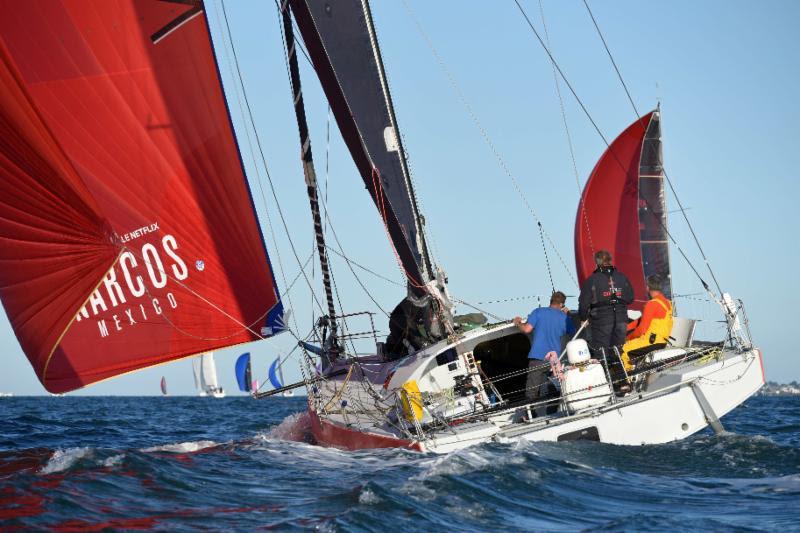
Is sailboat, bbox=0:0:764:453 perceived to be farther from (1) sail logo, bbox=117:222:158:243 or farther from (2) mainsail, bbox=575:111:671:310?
(2) mainsail, bbox=575:111:671:310

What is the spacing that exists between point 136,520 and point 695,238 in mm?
7920

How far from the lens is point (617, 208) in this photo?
2112 cm

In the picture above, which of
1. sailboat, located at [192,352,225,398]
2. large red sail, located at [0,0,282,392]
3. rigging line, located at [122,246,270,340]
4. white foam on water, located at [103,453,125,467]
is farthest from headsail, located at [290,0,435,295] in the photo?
sailboat, located at [192,352,225,398]

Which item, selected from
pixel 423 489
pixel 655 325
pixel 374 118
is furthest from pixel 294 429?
pixel 423 489

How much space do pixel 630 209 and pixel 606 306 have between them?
1024 cm

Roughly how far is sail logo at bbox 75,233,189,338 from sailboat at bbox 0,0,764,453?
18 mm

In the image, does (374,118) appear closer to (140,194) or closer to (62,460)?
(140,194)

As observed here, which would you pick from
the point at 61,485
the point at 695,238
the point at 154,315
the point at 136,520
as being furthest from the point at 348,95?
the point at 136,520

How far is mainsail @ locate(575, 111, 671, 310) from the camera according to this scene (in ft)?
68.3

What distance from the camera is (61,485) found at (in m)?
8.75

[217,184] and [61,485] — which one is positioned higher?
[217,184]

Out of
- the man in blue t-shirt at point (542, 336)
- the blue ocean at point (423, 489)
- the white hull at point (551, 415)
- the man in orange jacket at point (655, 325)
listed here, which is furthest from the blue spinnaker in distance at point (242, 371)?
the man in blue t-shirt at point (542, 336)

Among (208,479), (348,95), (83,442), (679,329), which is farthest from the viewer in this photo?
(83,442)

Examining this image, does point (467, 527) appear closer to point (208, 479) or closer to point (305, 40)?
point (208, 479)
